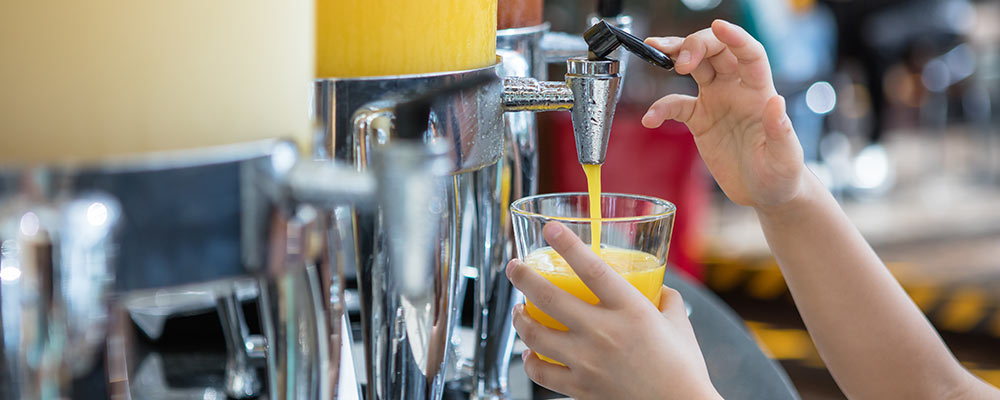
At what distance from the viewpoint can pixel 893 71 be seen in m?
5.08

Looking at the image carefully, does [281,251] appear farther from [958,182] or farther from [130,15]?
[958,182]

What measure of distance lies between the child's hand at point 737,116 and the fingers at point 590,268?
0.27 m

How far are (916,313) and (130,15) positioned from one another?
2.89 ft

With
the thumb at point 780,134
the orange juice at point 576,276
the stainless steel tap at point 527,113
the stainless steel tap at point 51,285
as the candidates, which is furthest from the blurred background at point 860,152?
the stainless steel tap at point 51,285

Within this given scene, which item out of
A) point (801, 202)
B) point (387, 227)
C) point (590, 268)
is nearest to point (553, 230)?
point (590, 268)

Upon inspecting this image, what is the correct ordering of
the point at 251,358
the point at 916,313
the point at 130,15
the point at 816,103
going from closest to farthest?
the point at 130,15
the point at 251,358
the point at 916,313
the point at 816,103

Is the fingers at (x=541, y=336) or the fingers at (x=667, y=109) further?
the fingers at (x=667, y=109)

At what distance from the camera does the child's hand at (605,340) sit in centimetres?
59

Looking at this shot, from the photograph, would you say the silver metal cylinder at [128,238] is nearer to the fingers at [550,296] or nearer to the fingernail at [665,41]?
the fingers at [550,296]

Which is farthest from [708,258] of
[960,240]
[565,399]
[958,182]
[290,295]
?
[290,295]

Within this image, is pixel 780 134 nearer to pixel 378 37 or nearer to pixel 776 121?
pixel 776 121

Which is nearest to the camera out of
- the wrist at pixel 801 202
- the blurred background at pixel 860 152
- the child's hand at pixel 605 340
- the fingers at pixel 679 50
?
the child's hand at pixel 605 340

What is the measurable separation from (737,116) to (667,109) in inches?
2.8

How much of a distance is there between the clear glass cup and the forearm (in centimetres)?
29
